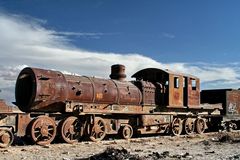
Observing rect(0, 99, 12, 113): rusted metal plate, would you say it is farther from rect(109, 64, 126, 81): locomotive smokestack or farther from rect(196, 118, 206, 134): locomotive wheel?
rect(196, 118, 206, 134): locomotive wheel

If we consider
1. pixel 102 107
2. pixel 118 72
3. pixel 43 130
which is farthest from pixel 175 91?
pixel 43 130

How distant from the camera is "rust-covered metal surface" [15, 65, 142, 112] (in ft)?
58.2

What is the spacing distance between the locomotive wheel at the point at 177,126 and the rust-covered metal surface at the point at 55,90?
492 cm

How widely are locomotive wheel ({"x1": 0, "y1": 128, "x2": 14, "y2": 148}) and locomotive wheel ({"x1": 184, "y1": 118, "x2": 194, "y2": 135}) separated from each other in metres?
12.1

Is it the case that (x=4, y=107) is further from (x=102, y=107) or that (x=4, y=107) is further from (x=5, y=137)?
(x=102, y=107)

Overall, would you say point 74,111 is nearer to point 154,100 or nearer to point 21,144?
point 21,144

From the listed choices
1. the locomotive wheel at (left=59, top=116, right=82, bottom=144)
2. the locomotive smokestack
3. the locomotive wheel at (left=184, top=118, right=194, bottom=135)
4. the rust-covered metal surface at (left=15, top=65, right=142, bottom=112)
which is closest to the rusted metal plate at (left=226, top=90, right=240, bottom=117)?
the locomotive wheel at (left=184, top=118, right=194, bottom=135)

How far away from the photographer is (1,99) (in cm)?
1633

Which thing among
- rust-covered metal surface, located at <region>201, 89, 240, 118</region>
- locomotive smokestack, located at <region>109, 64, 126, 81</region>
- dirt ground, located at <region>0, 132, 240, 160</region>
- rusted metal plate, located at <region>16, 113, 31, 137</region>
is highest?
locomotive smokestack, located at <region>109, 64, 126, 81</region>

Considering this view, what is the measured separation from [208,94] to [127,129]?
11639 millimetres

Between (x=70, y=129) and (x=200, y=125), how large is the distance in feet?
34.8

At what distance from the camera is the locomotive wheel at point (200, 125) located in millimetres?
25625

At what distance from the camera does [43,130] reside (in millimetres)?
17109

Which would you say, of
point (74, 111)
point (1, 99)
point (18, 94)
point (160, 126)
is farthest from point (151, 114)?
point (1, 99)
